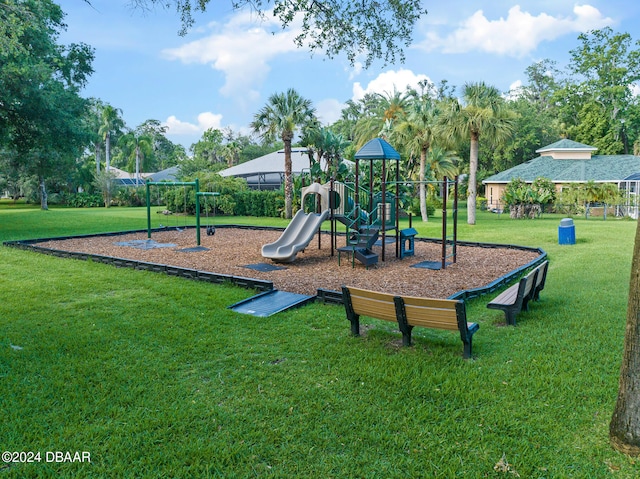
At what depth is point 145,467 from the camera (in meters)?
3.20

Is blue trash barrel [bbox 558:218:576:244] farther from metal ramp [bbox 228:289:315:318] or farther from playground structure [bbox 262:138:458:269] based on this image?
metal ramp [bbox 228:289:315:318]

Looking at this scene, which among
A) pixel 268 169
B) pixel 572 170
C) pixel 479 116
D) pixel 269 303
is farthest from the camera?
pixel 268 169

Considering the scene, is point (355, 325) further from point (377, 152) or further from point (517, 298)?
point (377, 152)

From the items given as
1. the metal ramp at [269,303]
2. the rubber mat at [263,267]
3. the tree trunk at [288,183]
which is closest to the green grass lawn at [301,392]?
the metal ramp at [269,303]

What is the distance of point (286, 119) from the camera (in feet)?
90.0

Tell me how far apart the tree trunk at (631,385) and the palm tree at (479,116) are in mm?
20559

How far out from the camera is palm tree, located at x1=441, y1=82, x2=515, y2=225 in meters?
22.4

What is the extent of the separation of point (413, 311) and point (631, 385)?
2251 mm

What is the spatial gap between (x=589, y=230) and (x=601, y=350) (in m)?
16.0

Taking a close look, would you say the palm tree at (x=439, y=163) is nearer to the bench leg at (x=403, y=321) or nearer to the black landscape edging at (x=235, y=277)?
the black landscape edging at (x=235, y=277)

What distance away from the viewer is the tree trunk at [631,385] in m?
3.29


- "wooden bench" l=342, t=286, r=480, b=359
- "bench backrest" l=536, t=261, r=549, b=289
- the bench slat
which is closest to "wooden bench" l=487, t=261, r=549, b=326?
"bench backrest" l=536, t=261, r=549, b=289

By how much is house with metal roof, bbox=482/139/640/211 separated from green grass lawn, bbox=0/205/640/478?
28902 millimetres

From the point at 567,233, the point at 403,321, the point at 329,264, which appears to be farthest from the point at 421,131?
the point at 403,321
